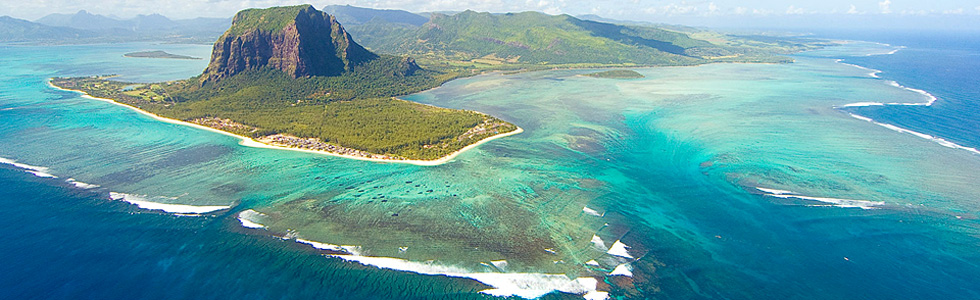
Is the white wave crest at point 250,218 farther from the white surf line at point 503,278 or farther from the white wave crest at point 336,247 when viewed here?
the white surf line at point 503,278

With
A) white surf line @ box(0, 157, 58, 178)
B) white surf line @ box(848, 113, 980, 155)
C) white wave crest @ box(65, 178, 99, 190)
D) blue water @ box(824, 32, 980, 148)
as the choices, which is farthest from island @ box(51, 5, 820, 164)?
blue water @ box(824, 32, 980, 148)

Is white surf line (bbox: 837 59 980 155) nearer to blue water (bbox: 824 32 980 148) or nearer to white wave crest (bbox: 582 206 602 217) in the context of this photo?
blue water (bbox: 824 32 980 148)

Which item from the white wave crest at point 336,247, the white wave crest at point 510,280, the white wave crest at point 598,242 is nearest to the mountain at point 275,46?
the white wave crest at point 336,247

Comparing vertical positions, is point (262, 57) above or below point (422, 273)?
above

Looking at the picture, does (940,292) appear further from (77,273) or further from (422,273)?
(77,273)

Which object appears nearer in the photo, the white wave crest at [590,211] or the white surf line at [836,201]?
the white wave crest at [590,211]

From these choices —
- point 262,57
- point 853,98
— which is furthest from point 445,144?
point 853,98

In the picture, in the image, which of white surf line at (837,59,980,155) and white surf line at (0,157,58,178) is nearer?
white surf line at (0,157,58,178)
